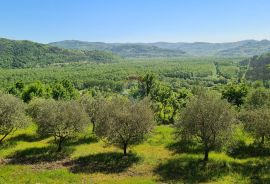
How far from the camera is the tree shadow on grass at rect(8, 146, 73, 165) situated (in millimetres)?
53031

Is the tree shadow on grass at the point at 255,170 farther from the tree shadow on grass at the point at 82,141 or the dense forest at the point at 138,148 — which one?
the tree shadow on grass at the point at 82,141

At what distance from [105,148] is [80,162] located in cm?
860

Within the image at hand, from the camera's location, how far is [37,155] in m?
56.1

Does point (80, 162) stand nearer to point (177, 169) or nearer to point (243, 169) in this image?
point (177, 169)

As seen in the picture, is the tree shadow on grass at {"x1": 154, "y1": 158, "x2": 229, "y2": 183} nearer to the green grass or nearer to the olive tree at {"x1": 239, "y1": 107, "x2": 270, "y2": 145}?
the green grass

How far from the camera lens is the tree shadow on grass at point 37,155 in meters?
53.0

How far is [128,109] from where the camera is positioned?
54.1 m

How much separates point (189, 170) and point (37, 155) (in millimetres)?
25430

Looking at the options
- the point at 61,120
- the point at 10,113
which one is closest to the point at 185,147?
the point at 61,120

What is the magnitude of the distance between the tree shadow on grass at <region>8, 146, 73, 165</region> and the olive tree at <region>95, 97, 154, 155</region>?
7616 millimetres

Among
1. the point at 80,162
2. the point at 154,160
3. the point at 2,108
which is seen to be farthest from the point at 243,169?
the point at 2,108

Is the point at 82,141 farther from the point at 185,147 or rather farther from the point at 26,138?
the point at 185,147

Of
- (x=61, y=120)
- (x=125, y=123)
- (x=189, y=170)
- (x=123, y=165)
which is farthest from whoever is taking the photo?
(x=61, y=120)

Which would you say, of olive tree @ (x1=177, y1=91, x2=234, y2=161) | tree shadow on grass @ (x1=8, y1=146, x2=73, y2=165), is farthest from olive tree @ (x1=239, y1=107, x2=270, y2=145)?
tree shadow on grass @ (x1=8, y1=146, x2=73, y2=165)
